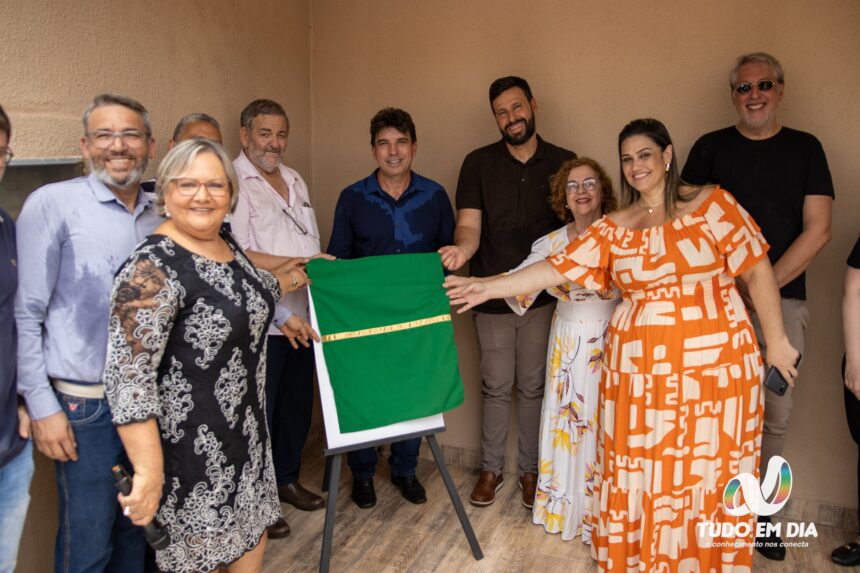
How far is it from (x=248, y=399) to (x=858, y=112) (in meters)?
2.83

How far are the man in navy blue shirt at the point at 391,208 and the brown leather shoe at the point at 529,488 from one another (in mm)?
742

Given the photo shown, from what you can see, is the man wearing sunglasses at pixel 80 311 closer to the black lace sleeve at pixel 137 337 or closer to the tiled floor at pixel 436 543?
the black lace sleeve at pixel 137 337

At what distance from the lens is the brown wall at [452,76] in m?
2.38

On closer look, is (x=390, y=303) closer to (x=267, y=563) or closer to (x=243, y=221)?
(x=243, y=221)

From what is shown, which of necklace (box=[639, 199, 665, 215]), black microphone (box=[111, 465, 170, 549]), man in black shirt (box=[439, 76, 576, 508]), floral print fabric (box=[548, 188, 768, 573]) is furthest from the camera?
man in black shirt (box=[439, 76, 576, 508])

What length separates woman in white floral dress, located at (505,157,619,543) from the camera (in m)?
2.81

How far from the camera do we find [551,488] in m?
2.95

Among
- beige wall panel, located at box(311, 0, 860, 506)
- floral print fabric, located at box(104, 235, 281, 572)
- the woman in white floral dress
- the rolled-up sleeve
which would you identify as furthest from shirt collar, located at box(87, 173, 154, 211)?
beige wall panel, located at box(311, 0, 860, 506)

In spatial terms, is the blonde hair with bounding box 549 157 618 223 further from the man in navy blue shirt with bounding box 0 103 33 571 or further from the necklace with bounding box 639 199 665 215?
the man in navy blue shirt with bounding box 0 103 33 571

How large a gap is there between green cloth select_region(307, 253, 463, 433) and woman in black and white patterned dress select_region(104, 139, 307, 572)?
1.76ft

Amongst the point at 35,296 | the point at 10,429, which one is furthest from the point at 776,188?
the point at 10,429

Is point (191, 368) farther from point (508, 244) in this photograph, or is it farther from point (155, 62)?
point (508, 244)

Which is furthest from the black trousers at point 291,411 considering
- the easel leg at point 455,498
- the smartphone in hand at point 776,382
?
the smartphone in hand at point 776,382

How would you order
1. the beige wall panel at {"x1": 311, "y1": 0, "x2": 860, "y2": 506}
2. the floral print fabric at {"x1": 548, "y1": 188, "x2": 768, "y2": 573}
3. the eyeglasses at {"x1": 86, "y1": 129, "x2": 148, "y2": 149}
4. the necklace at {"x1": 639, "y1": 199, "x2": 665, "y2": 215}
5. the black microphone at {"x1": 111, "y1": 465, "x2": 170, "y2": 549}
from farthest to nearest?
the beige wall panel at {"x1": 311, "y1": 0, "x2": 860, "y2": 506} → the necklace at {"x1": 639, "y1": 199, "x2": 665, "y2": 215} → the floral print fabric at {"x1": 548, "y1": 188, "x2": 768, "y2": 573} → the eyeglasses at {"x1": 86, "y1": 129, "x2": 148, "y2": 149} → the black microphone at {"x1": 111, "y1": 465, "x2": 170, "y2": 549}
